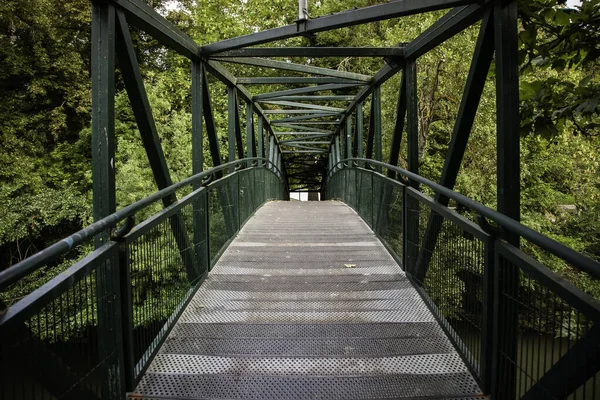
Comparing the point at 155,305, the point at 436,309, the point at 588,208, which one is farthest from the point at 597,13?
the point at 588,208

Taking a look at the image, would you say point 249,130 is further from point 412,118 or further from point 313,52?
point 412,118

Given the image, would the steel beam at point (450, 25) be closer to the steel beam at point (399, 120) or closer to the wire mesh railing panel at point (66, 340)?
the steel beam at point (399, 120)

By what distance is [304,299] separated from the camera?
13.0ft

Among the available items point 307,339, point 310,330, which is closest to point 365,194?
point 310,330

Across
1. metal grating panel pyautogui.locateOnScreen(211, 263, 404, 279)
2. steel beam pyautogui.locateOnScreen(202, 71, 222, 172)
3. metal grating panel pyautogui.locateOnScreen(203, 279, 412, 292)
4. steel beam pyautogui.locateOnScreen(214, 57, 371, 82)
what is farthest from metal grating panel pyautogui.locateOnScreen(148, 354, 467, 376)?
steel beam pyautogui.locateOnScreen(214, 57, 371, 82)

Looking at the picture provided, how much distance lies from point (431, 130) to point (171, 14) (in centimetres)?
1314

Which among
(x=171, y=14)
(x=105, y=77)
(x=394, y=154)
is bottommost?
(x=394, y=154)

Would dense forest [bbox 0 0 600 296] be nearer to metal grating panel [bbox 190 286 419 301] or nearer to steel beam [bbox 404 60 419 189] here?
steel beam [bbox 404 60 419 189]

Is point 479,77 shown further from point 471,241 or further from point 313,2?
point 313,2

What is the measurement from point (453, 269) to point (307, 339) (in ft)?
3.85

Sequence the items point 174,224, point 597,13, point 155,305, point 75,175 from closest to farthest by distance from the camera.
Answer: point 155,305
point 597,13
point 174,224
point 75,175

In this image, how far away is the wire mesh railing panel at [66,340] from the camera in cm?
161

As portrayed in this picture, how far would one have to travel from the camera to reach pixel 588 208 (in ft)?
50.5

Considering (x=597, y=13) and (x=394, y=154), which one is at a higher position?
(x=597, y=13)
